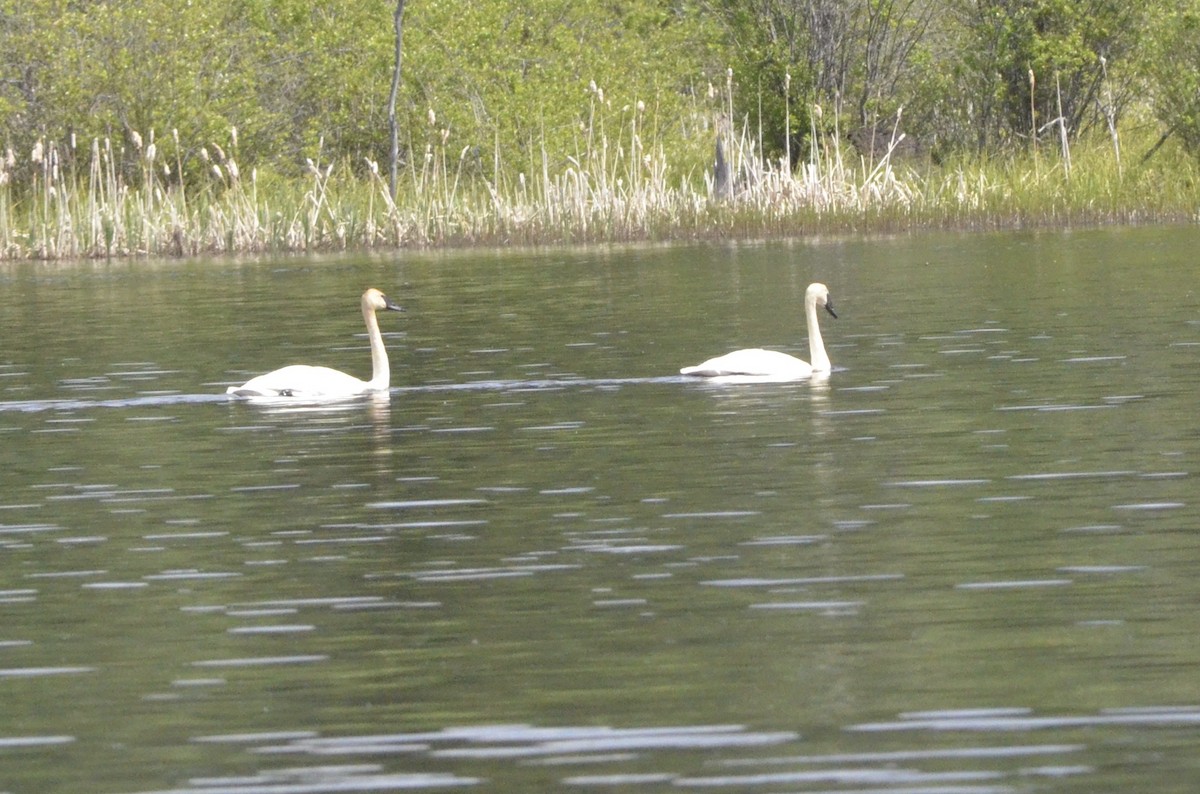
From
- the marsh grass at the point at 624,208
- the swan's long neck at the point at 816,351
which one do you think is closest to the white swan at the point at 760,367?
the swan's long neck at the point at 816,351

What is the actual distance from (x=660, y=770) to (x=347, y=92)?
135 ft

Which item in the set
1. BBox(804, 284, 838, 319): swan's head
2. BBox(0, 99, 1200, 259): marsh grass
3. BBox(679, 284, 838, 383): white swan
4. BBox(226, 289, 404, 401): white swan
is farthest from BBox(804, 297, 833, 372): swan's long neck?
BBox(0, 99, 1200, 259): marsh grass

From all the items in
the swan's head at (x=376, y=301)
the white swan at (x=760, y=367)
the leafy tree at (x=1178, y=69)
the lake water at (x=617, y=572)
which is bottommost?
the lake water at (x=617, y=572)

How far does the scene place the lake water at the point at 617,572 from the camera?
6.32 metres

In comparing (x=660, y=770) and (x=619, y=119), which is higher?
(x=619, y=119)

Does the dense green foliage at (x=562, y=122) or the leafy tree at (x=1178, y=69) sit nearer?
the dense green foliage at (x=562, y=122)

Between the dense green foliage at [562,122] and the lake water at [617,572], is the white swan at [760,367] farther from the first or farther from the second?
the dense green foliage at [562,122]

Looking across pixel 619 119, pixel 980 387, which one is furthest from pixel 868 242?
pixel 980 387

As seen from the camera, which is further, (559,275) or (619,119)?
(619,119)

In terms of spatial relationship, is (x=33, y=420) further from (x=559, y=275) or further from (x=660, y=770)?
(x=559, y=275)

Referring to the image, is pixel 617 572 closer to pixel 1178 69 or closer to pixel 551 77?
pixel 1178 69

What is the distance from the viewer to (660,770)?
601 centimetres

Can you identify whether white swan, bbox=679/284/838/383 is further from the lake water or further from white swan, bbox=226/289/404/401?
white swan, bbox=226/289/404/401

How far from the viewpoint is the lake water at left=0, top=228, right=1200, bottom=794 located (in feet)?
20.7
